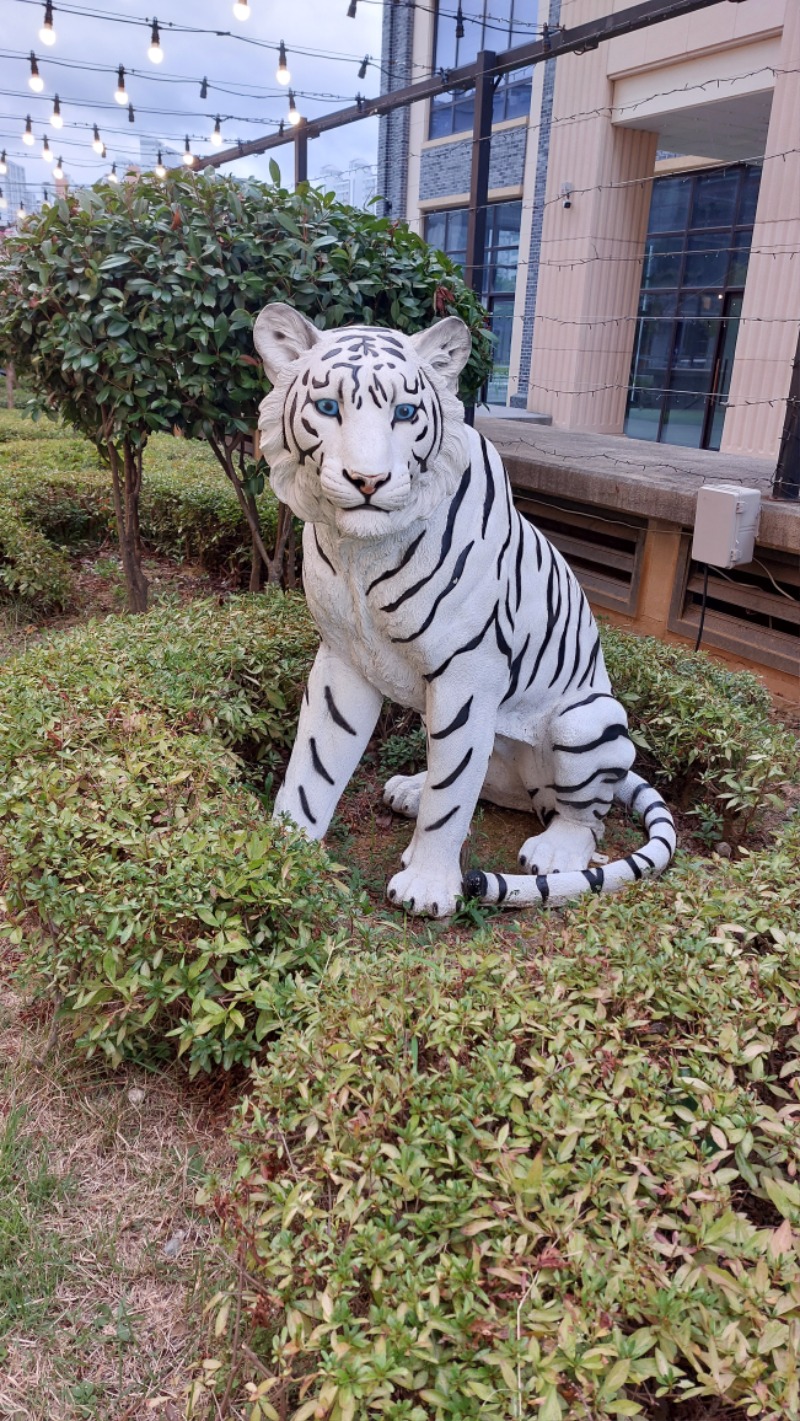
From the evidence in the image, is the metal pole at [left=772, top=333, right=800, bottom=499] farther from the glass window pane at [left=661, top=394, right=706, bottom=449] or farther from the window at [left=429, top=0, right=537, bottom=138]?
the window at [left=429, top=0, right=537, bottom=138]

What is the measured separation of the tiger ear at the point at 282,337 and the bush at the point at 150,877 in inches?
46.9

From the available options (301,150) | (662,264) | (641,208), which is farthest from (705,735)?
(662,264)

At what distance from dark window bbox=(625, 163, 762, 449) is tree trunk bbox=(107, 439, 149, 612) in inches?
339

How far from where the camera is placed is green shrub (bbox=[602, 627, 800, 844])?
137 inches

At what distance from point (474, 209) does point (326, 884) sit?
565 cm

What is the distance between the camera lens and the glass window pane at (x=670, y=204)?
12883 mm

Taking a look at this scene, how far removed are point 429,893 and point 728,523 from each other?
9.39 feet

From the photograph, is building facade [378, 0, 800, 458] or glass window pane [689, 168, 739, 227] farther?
glass window pane [689, 168, 739, 227]

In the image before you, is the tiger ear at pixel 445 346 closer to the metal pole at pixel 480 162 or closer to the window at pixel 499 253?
the metal pole at pixel 480 162

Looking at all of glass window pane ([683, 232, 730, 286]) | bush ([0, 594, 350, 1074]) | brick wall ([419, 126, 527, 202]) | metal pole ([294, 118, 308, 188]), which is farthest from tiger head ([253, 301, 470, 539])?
brick wall ([419, 126, 527, 202])

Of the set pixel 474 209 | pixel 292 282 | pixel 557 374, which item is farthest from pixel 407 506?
pixel 557 374

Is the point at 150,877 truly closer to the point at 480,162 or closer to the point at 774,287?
the point at 480,162

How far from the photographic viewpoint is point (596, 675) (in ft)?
11.0

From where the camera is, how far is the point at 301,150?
10289 millimetres
